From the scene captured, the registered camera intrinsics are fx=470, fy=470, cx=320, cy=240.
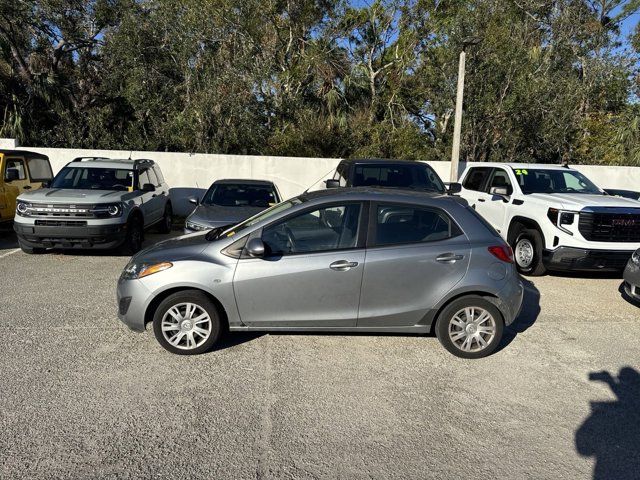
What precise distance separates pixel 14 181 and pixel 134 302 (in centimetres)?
740

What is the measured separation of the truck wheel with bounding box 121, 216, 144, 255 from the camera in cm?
859

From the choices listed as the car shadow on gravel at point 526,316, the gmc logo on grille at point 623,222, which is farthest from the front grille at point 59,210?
the gmc logo on grille at point 623,222

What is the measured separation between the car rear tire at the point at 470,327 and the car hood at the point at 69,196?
240 inches

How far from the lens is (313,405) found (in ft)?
11.9

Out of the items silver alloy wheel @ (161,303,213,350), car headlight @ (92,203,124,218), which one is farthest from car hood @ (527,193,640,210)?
car headlight @ (92,203,124,218)

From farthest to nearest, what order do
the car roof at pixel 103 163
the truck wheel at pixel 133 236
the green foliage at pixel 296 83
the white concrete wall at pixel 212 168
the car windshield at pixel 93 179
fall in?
the green foliage at pixel 296 83
the white concrete wall at pixel 212 168
the car roof at pixel 103 163
the car windshield at pixel 93 179
the truck wheel at pixel 133 236

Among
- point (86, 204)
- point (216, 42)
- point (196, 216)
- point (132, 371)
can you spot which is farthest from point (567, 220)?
point (216, 42)

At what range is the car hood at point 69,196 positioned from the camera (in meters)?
7.83

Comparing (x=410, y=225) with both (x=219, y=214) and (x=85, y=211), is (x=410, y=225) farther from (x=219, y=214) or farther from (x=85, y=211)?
(x=85, y=211)

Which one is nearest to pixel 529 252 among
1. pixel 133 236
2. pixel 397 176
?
pixel 397 176

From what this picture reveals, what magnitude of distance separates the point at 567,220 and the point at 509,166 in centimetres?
209

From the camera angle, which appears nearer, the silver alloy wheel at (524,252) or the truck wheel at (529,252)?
the truck wheel at (529,252)

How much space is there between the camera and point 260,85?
55.3 ft

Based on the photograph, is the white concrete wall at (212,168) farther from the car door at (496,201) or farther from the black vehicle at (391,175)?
the black vehicle at (391,175)
